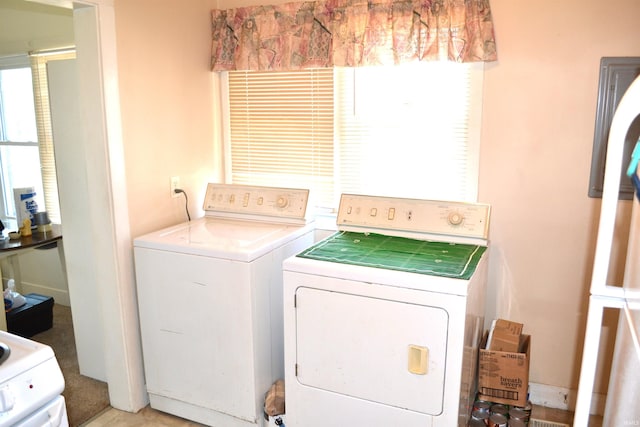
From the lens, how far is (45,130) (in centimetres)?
374

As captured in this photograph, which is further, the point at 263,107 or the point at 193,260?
the point at 263,107

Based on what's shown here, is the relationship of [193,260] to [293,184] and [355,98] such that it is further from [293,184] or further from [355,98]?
[355,98]

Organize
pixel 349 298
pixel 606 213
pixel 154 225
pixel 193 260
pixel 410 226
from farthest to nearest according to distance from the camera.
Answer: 1. pixel 154 225
2. pixel 410 226
3. pixel 193 260
4. pixel 349 298
5. pixel 606 213

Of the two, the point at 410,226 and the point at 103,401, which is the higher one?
the point at 410,226

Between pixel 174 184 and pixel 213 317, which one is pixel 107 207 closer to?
pixel 174 184

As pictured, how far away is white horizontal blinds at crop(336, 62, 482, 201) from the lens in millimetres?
2549

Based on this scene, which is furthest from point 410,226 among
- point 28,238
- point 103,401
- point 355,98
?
point 28,238

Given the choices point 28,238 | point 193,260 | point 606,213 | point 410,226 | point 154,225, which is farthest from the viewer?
point 28,238

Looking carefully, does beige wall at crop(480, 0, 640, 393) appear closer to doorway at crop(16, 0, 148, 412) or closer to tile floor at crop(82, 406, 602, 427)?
tile floor at crop(82, 406, 602, 427)

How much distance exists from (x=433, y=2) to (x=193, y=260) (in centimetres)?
169

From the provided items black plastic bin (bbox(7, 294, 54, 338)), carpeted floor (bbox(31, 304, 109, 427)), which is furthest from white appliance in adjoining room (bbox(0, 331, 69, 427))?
black plastic bin (bbox(7, 294, 54, 338))

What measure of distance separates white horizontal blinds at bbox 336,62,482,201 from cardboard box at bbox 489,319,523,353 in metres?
0.67

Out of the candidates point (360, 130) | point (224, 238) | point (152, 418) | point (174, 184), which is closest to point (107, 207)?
point (174, 184)

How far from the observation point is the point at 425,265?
2012 millimetres
